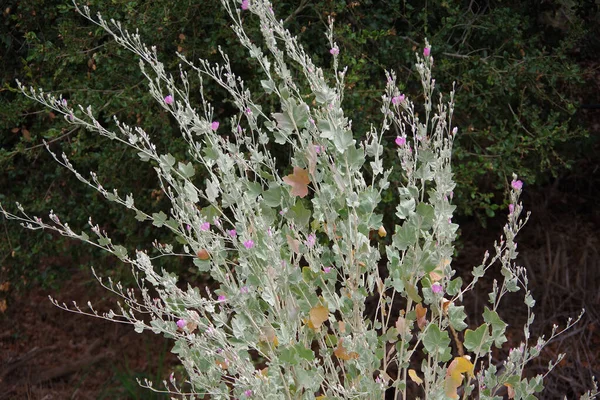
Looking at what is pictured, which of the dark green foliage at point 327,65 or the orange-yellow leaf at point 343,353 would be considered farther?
the dark green foliage at point 327,65

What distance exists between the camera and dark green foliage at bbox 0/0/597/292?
439 centimetres

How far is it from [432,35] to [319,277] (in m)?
2.73

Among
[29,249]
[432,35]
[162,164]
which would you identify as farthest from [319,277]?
[29,249]

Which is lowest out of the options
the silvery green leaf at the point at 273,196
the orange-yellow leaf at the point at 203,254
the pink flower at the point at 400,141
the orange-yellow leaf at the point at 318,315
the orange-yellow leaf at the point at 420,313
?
the orange-yellow leaf at the point at 420,313

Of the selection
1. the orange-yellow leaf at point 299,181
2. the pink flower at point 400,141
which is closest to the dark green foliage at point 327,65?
the pink flower at point 400,141

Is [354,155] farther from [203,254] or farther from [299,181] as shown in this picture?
[203,254]

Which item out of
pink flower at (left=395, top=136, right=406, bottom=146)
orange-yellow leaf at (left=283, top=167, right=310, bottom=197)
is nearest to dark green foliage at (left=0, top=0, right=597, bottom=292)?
pink flower at (left=395, top=136, right=406, bottom=146)

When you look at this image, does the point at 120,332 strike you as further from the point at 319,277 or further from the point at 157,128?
the point at 319,277

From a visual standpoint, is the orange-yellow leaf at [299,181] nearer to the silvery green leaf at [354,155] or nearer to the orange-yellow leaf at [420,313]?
the silvery green leaf at [354,155]

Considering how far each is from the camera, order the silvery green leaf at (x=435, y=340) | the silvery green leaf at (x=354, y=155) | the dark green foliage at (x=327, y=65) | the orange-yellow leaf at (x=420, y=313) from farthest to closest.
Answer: the dark green foliage at (x=327, y=65)
the orange-yellow leaf at (x=420, y=313)
the silvery green leaf at (x=435, y=340)
the silvery green leaf at (x=354, y=155)

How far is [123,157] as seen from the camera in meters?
4.89

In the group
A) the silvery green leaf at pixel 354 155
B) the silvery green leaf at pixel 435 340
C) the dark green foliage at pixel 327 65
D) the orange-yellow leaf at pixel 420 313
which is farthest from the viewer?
the dark green foliage at pixel 327 65

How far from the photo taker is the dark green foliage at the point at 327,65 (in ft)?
14.4

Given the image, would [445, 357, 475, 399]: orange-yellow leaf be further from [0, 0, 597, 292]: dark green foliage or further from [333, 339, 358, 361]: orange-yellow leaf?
[0, 0, 597, 292]: dark green foliage
